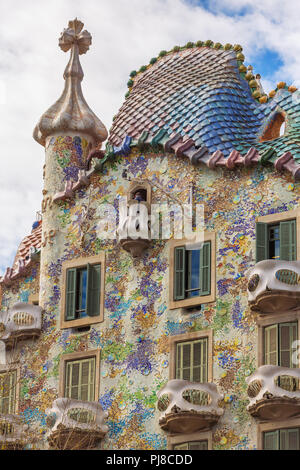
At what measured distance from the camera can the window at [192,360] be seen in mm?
32281

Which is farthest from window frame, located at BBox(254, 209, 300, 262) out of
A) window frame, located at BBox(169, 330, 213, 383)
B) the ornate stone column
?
the ornate stone column

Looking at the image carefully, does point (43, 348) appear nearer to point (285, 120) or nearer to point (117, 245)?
point (117, 245)

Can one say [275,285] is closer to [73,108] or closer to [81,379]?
[81,379]

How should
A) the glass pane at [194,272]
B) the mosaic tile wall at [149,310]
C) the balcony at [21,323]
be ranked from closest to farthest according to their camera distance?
the mosaic tile wall at [149,310] → the glass pane at [194,272] → the balcony at [21,323]

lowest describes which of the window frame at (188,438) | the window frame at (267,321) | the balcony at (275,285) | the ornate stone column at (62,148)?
the window frame at (188,438)

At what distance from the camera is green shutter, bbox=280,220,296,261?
32.2 metres

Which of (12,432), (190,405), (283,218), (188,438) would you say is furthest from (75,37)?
(188,438)

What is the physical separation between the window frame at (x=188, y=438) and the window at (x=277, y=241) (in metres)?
4.13

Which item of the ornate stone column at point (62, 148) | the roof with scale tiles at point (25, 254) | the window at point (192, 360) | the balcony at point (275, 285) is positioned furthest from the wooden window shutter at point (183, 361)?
the roof with scale tiles at point (25, 254)

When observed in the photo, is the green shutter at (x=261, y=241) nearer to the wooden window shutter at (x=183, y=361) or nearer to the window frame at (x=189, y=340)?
the window frame at (x=189, y=340)

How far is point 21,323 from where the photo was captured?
34.8m

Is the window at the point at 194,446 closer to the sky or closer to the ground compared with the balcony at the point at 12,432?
closer to the ground

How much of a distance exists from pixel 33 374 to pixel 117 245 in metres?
3.73
